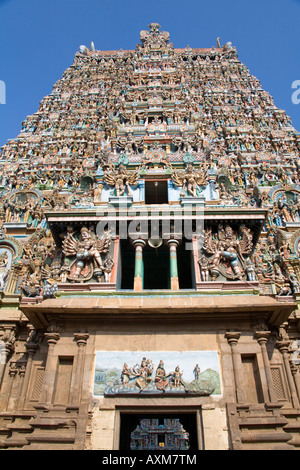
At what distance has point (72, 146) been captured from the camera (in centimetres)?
2556

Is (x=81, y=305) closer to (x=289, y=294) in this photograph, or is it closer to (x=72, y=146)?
(x=289, y=294)

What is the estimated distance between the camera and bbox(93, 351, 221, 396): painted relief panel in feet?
38.2

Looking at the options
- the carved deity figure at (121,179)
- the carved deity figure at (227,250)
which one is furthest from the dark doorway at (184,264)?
the carved deity figure at (121,179)

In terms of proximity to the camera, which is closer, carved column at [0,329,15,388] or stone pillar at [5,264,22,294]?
carved column at [0,329,15,388]

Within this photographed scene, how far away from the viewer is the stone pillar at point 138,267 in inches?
568

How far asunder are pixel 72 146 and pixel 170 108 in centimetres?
722

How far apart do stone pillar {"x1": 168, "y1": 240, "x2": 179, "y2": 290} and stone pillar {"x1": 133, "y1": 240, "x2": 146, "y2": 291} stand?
3.75 feet

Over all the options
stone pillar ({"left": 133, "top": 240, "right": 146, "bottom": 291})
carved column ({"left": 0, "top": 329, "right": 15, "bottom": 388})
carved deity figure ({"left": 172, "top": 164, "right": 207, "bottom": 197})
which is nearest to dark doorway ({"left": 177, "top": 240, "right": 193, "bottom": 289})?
stone pillar ({"left": 133, "top": 240, "right": 146, "bottom": 291})

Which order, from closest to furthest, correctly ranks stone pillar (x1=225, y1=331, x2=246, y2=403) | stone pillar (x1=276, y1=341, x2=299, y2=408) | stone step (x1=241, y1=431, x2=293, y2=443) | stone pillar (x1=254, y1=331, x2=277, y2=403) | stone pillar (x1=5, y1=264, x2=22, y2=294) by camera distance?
stone step (x1=241, y1=431, x2=293, y2=443) < stone pillar (x1=225, y1=331, x2=246, y2=403) < stone pillar (x1=254, y1=331, x2=277, y2=403) < stone pillar (x1=276, y1=341, x2=299, y2=408) < stone pillar (x1=5, y1=264, x2=22, y2=294)

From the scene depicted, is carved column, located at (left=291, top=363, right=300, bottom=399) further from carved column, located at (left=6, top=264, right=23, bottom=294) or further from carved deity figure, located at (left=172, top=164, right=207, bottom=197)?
carved column, located at (left=6, top=264, right=23, bottom=294)

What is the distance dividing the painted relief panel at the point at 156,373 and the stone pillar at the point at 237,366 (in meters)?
0.54

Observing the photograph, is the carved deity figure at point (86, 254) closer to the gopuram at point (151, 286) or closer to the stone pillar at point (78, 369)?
the gopuram at point (151, 286)
